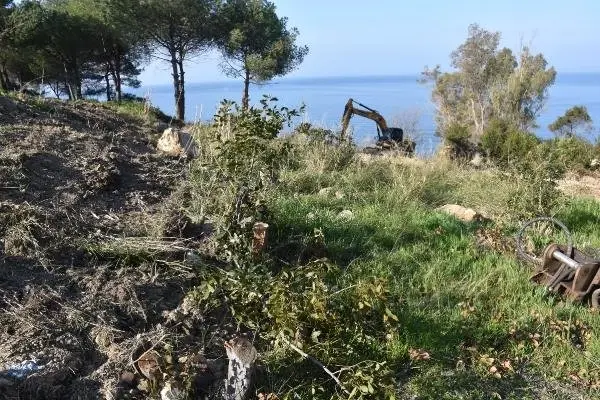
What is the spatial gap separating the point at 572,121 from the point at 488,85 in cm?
629

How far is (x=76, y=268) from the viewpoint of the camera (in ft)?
10.8

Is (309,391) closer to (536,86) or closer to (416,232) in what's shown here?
(416,232)

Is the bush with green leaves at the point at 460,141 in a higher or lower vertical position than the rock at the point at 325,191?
lower

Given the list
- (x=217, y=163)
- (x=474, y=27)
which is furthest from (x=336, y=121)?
(x=474, y=27)

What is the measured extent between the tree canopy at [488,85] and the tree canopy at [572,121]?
1.33 metres

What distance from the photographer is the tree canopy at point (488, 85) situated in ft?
83.4

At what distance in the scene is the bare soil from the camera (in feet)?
8.60

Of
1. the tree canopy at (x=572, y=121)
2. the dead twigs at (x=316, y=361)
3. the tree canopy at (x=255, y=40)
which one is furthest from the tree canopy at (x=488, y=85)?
the dead twigs at (x=316, y=361)

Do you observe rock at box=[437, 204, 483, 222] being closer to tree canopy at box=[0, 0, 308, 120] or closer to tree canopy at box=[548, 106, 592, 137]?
tree canopy at box=[0, 0, 308, 120]

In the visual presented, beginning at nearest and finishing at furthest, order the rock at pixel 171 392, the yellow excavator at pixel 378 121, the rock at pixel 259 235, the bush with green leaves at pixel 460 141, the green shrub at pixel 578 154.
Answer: the rock at pixel 171 392 → the rock at pixel 259 235 → the green shrub at pixel 578 154 → the yellow excavator at pixel 378 121 → the bush with green leaves at pixel 460 141

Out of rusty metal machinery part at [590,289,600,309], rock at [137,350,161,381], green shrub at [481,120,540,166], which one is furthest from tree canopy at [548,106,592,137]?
rock at [137,350,161,381]

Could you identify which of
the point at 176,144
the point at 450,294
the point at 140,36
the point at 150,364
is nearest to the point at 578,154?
the point at 176,144

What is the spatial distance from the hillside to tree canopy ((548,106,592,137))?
21255 millimetres

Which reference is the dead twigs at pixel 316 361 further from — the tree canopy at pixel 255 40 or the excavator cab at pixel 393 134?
the tree canopy at pixel 255 40
